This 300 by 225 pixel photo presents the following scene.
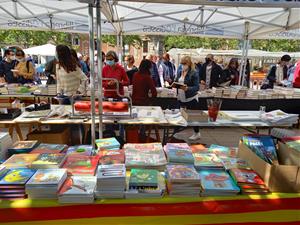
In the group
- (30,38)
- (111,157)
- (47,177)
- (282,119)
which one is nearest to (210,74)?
(282,119)

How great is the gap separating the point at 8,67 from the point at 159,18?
3.49 metres

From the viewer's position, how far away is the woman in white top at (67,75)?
11.6 feet

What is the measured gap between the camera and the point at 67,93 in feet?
12.3

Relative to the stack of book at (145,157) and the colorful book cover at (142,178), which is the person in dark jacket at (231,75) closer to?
the stack of book at (145,157)

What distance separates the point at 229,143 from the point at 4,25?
5.67 metres

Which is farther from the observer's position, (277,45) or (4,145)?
(277,45)

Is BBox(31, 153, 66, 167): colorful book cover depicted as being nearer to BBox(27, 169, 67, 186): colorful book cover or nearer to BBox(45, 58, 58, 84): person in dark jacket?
BBox(27, 169, 67, 186): colorful book cover

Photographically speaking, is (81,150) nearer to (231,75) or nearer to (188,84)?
(188,84)

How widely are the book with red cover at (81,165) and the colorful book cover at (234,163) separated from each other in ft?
3.21

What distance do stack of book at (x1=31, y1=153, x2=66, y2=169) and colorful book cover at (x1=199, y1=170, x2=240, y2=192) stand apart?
102 cm

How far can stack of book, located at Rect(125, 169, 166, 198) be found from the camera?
5.61 ft

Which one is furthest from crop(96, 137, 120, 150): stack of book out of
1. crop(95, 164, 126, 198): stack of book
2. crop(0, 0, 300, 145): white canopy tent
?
crop(0, 0, 300, 145): white canopy tent

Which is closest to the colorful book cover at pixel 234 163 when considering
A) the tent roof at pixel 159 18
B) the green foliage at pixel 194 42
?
the tent roof at pixel 159 18

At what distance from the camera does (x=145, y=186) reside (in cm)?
176
